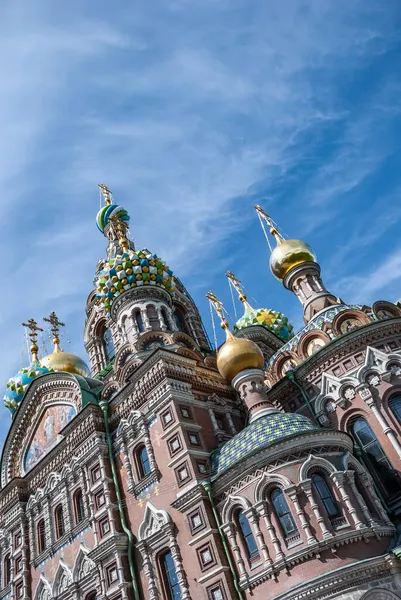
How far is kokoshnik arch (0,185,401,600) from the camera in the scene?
360 inches

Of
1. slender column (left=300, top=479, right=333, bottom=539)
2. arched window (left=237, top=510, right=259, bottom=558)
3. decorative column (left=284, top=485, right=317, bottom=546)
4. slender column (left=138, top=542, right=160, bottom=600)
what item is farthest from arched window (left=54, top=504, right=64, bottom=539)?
slender column (left=300, top=479, right=333, bottom=539)

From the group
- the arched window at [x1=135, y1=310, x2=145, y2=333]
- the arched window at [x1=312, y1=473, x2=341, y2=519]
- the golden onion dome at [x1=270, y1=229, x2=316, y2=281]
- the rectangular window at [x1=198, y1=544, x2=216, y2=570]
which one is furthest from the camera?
the arched window at [x1=135, y1=310, x2=145, y2=333]

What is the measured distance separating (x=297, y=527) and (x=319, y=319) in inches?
233

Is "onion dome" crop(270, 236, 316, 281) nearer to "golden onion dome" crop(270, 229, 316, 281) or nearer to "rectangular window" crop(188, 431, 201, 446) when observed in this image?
"golden onion dome" crop(270, 229, 316, 281)

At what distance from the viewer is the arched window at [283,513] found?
30.1 feet

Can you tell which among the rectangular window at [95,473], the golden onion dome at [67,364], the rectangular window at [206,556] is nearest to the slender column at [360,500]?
the rectangular window at [206,556]

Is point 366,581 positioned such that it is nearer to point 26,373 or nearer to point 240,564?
point 240,564

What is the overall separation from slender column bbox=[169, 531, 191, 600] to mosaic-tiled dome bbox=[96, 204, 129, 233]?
13992 mm

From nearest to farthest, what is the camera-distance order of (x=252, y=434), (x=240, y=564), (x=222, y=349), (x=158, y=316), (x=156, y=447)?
(x=240, y=564) → (x=252, y=434) → (x=156, y=447) → (x=222, y=349) → (x=158, y=316)

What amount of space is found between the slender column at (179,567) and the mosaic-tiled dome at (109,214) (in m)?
14.0

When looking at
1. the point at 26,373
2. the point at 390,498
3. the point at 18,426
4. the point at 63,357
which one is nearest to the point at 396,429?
the point at 390,498

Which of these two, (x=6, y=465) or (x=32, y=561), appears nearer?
(x=32, y=561)

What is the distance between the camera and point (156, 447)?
1146 cm

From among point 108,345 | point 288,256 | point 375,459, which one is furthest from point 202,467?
point 108,345
